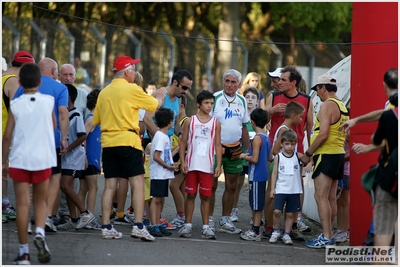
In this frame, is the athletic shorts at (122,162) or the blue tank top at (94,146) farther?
the blue tank top at (94,146)

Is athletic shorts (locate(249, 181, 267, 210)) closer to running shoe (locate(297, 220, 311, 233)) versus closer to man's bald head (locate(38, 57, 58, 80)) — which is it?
running shoe (locate(297, 220, 311, 233))

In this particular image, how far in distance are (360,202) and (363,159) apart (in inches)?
18.5

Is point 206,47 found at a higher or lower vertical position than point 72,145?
higher

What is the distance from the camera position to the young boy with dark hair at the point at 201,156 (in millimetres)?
10086

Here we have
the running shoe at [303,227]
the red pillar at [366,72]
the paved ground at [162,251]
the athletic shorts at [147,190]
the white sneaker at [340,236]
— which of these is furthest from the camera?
the running shoe at [303,227]

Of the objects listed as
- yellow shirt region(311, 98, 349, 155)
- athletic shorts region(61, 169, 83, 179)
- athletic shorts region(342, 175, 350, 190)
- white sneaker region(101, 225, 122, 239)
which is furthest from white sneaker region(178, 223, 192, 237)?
athletic shorts region(342, 175, 350, 190)

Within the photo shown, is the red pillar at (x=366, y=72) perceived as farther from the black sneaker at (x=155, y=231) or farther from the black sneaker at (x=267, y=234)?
the black sneaker at (x=155, y=231)

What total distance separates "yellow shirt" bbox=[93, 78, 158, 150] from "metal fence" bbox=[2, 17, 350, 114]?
1413 centimetres

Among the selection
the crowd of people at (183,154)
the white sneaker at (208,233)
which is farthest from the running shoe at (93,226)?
the white sneaker at (208,233)

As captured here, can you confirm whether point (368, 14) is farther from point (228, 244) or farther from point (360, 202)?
point (228, 244)

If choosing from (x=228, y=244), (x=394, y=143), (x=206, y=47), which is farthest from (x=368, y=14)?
(x=206, y=47)

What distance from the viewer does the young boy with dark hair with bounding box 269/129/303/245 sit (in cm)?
1001

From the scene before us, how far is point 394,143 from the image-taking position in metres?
7.59

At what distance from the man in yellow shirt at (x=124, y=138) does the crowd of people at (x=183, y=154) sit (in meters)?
0.01
